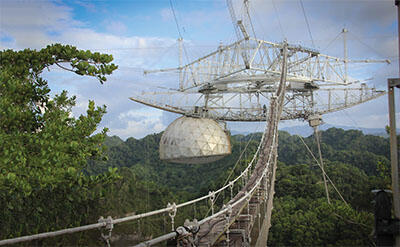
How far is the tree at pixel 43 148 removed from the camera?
5805mm

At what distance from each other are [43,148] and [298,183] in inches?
791

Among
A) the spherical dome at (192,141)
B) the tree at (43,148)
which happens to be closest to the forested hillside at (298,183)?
the spherical dome at (192,141)

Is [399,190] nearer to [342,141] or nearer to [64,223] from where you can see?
[64,223]

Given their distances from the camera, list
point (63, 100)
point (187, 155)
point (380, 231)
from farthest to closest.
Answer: point (187, 155)
point (63, 100)
point (380, 231)

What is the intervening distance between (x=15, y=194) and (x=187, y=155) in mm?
11839

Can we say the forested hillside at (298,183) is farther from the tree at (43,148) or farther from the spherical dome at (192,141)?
the tree at (43,148)

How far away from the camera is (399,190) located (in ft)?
10.1

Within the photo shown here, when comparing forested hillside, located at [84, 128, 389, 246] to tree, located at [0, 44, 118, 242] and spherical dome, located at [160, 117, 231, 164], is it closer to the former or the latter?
spherical dome, located at [160, 117, 231, 164]

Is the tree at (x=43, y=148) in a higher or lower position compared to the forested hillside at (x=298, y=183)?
higher

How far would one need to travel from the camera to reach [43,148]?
6.19 m

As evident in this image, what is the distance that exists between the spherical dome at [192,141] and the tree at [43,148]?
9.85 metres

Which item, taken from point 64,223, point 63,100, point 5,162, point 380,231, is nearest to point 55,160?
point 5,162

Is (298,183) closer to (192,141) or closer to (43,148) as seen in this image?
(192,141)

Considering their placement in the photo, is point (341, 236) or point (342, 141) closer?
point (341, 236)
